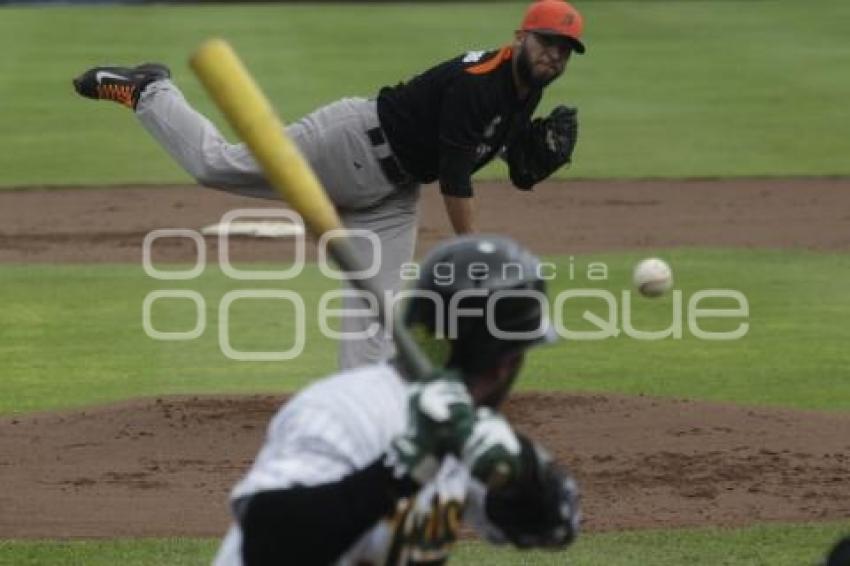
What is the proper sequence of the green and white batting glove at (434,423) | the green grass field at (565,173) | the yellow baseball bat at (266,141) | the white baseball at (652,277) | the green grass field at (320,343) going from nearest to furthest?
the green and white batting glove at (434,423) → the yellow baseball bat at (266,141) → the green grass field at (565,173) → the green grass field at (320,343) → the white baseball at (652,277)

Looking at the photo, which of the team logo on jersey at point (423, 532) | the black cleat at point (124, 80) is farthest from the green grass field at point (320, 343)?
the team logo on jersey at point (423, 532)

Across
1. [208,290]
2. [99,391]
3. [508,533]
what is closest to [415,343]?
[508,533]

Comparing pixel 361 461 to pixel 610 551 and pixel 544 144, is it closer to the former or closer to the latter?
pixel 610 551

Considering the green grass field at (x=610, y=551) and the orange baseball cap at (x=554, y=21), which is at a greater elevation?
the orange baseball cap at (x=554, y=21)

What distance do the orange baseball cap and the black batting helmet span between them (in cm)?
420

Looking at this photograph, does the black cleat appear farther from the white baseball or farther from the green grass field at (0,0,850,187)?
the green grass field at (0,0,850,187)

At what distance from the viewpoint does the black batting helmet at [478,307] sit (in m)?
3.60

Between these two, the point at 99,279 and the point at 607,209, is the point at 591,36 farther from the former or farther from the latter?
the point at 99,279

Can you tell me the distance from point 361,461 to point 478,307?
0.37m

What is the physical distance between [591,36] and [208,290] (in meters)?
13.3

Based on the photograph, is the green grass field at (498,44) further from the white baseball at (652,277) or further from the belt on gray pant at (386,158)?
the belt on gray pant at (386,158)

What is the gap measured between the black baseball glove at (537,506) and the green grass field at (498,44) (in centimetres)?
1395

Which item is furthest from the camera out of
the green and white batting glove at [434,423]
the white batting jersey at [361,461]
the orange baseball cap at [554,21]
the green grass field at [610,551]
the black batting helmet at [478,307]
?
the orange baseball cap at [554,21]

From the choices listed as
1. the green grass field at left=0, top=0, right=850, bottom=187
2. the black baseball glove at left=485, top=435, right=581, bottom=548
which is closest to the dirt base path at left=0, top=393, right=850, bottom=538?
the black baseball glove at left=485, top=435, right=581, bottom=548
